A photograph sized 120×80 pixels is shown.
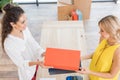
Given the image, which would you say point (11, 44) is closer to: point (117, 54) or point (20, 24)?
point (20, 24)

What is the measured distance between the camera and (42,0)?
21.0ft

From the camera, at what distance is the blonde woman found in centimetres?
209

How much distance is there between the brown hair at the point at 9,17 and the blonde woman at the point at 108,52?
2.60 ft

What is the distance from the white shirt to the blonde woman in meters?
0.62

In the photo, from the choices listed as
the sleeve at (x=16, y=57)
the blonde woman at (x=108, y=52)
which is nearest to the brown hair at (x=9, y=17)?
the sleeve at (x=16, y=57)

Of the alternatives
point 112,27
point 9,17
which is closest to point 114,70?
point 112,27

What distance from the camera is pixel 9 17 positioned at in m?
2.33

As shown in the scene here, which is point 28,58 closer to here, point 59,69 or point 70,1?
point 59,69

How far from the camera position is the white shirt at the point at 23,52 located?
2.32m

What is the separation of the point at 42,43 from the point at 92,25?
241cm

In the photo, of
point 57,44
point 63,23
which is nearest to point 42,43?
point 57,44

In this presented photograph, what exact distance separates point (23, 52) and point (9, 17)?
383 millimetres

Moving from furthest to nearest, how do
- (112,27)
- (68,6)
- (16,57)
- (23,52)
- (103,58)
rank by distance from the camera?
(68,6) → (23,52) → (16,57) → (103,58) → (112,27)

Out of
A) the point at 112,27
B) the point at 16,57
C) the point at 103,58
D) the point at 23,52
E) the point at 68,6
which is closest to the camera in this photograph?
the point at 112,27
